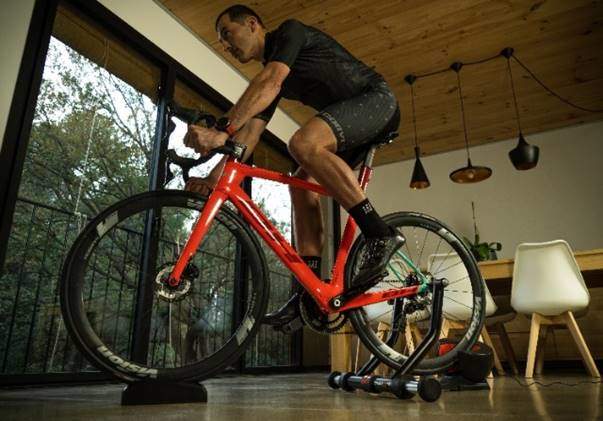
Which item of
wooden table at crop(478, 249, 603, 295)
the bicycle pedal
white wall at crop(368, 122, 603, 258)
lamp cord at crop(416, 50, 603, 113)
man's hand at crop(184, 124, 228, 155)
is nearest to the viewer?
man's hand at crop(184, 124, 228, 155)

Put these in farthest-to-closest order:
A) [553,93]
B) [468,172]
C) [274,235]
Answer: [553,93], [468,172], [274,235]

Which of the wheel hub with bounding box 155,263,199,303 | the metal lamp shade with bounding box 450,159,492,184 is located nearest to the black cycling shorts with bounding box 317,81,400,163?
the wheel hub with bounding box 155,263,199,303

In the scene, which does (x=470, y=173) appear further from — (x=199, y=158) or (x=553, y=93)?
(x=199, y=158)

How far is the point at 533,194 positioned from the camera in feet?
16.1

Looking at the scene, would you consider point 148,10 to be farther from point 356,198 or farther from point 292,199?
point 356,198

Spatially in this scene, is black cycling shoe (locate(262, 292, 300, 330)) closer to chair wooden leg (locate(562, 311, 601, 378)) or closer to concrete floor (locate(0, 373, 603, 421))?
concrete floor (locate(0, 373, 603, 421))

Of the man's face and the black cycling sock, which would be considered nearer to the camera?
the black cycling sock

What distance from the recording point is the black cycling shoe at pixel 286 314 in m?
1.50

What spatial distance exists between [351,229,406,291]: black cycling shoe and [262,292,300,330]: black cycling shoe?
0.21 m

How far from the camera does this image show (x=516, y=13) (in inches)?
133

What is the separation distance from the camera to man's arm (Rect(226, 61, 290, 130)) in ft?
4.50

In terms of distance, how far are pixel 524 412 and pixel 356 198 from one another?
0.76 m

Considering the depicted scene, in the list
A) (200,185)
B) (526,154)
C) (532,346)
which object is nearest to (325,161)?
(200,185)

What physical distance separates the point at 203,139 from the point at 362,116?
1.84 ft
